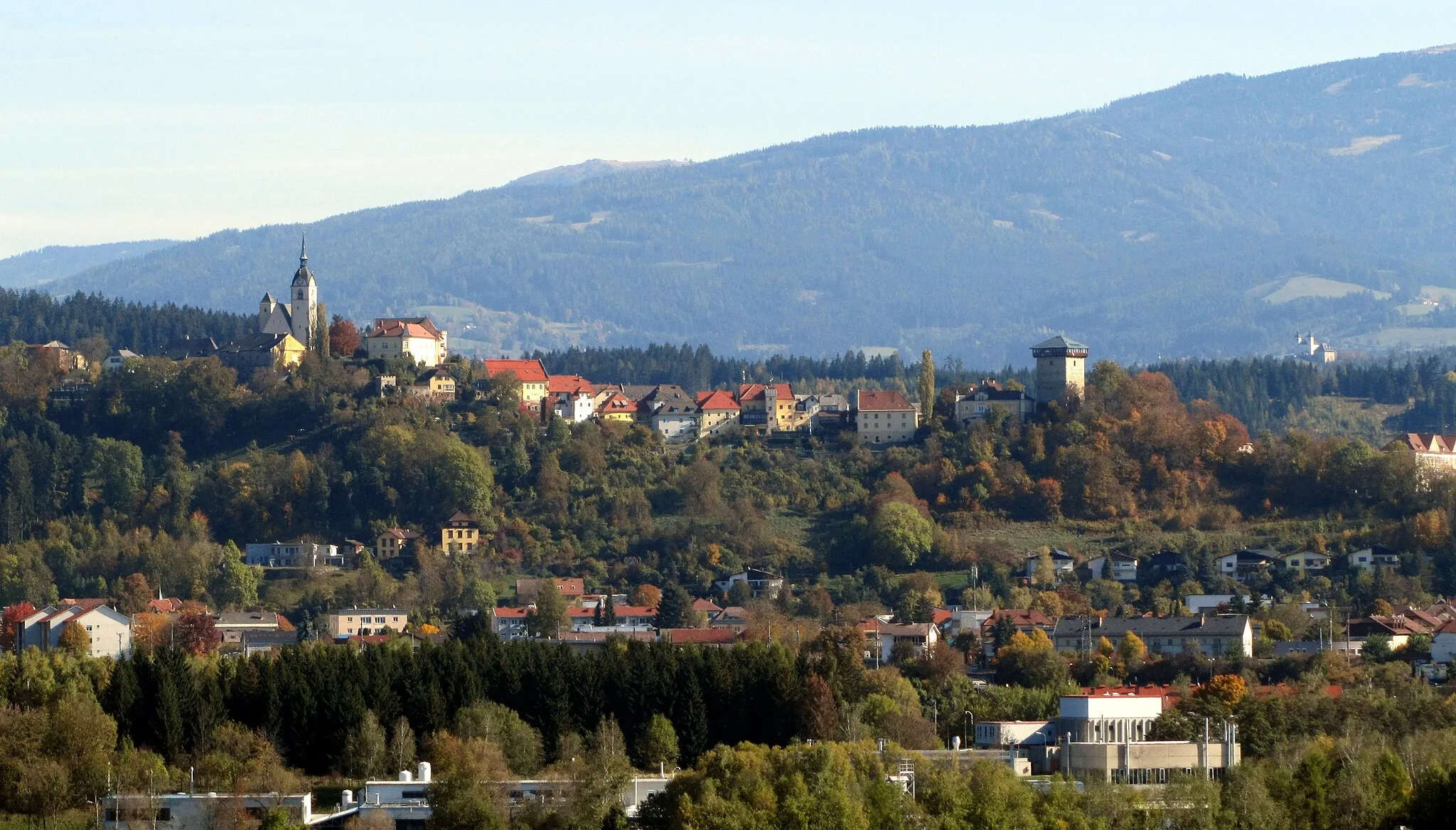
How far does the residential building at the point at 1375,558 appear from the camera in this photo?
10981cm

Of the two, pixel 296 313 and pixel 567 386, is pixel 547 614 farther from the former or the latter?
pixel 296 313

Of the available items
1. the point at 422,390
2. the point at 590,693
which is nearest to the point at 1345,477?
the point at 422,390

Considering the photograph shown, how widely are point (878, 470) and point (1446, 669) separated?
42.3 m

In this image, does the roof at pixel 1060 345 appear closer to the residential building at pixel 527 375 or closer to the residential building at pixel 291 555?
the residential building at pixel 527 375

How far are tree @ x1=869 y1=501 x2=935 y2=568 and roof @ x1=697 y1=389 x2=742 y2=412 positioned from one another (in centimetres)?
2567

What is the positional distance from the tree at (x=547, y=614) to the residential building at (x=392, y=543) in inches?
541

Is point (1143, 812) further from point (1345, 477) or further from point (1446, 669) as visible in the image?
point (1345, 477)

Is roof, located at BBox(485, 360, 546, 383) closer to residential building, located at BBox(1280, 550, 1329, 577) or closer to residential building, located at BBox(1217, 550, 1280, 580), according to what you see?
residential building, located at BBox(1217, 550, 1280, 580)

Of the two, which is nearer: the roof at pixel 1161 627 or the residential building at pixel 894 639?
the residential building at pixel 894 639

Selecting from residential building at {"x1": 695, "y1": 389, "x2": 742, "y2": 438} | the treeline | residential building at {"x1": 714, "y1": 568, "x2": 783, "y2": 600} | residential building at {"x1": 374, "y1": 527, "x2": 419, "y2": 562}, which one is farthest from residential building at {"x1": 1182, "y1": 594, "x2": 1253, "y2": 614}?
the treeline

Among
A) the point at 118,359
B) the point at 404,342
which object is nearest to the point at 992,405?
the point at 404,342

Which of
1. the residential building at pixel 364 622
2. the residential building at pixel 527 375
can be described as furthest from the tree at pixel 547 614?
the residential building at pixel 527 375

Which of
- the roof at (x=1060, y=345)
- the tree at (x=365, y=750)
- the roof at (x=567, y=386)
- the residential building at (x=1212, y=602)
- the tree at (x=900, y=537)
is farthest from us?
the roof at (x=567, y=386)

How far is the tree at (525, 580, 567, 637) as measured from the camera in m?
99.8
